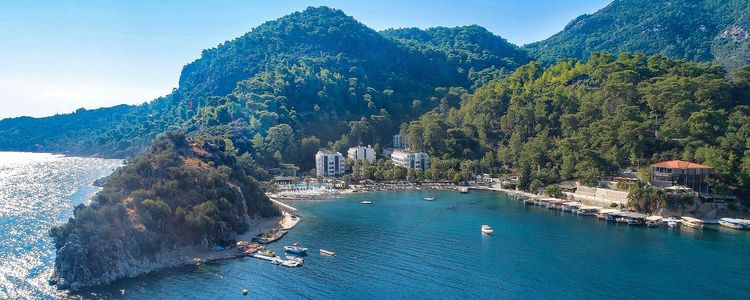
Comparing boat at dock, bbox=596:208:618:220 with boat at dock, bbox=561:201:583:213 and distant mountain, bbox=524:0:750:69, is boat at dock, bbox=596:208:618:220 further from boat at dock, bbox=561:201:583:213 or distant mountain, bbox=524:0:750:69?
distant mountain, bbox=524:0:750:69

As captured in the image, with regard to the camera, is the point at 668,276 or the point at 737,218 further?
the point at 737,218

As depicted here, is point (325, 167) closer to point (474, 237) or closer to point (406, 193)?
point (406, 193)

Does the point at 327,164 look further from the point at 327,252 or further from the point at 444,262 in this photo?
the point at 444,262

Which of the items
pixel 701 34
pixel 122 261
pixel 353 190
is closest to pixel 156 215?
pixel 122 261

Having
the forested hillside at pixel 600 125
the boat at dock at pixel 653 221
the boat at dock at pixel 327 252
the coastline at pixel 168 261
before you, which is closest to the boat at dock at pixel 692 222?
the boat at dock at pixel 653 221

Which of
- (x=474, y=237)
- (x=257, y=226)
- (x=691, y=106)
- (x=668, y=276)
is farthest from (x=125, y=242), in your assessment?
(x=691, y=106)
